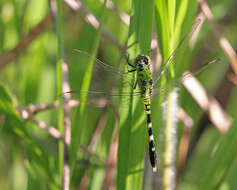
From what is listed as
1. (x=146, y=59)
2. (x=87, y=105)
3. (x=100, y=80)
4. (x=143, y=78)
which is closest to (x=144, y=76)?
(x=143, y=78)

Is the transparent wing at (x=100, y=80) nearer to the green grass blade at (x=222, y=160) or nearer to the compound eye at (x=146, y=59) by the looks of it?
the compound eye at (x=146, y=59)

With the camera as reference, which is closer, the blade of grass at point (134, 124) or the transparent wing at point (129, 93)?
the blade of grass at point (134, 124)

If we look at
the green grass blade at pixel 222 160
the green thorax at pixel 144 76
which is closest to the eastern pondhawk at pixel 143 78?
the green thorax at pixel 144 76

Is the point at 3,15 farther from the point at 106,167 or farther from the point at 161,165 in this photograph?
the point at 161,165

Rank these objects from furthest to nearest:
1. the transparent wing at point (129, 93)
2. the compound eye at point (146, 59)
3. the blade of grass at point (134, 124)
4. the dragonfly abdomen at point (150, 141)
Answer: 1. the dragonfly abdomen at point (150, 141)
2. the compound eye at point (146, 59)
3. the transparent wing at point (129, 93)
4. the blade of grass at point (134, 124)

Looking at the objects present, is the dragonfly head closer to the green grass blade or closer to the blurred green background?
the blurred green background

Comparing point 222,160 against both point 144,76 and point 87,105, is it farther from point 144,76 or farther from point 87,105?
point 87,105

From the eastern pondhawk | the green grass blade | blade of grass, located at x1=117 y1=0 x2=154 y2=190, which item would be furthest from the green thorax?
the green grass blade

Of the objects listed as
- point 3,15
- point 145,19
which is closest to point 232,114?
point 145,19
